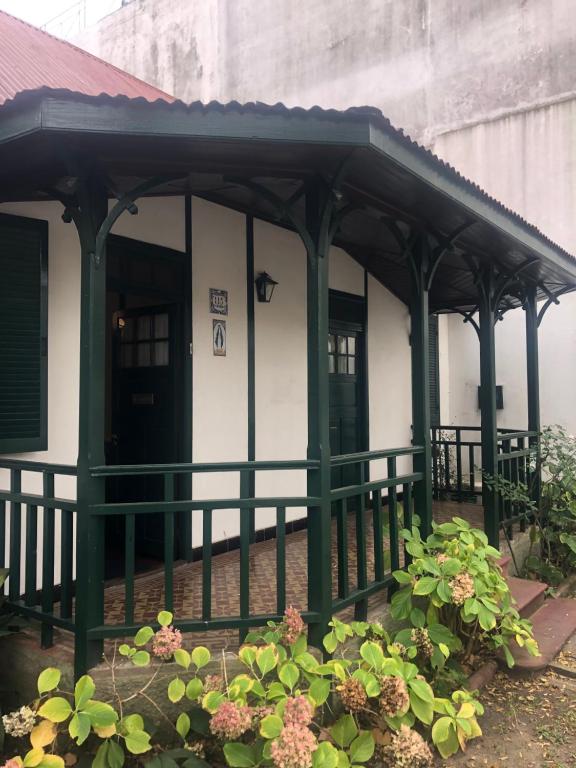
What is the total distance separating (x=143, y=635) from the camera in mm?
2594

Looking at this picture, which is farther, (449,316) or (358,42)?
(358,42)

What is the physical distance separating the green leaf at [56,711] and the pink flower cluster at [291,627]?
100 centimetres

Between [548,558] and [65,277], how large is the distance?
191 inches

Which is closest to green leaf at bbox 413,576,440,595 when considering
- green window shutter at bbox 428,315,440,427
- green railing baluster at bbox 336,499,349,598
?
green railing baluster at bbox 336,499,349,598

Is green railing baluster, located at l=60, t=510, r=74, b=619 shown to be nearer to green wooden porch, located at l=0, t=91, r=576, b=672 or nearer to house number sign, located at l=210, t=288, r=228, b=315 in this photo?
green wooden porch, located at l=0, t=91, r=576, b=672

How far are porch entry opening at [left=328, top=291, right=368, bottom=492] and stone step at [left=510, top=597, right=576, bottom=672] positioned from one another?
2.25 metres

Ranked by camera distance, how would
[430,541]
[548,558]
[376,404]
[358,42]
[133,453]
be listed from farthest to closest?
1. [358,42]
2. [376,404]
3. [548,558]
4. [133,453]
5. [430,541]

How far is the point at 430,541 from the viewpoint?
3.57 m

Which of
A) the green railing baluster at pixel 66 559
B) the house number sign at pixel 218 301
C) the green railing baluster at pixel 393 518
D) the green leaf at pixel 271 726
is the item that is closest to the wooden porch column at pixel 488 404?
the green railing baluster at pixel 393 518

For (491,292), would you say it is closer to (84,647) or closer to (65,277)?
(65,277)

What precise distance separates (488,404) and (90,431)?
11.6 feet

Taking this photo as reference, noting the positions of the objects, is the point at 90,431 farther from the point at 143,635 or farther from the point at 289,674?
the point at 289,674

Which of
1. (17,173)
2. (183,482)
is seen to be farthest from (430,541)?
(17,173)

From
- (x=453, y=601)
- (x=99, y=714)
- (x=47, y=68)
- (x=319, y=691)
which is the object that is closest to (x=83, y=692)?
(x=99, y=714)
